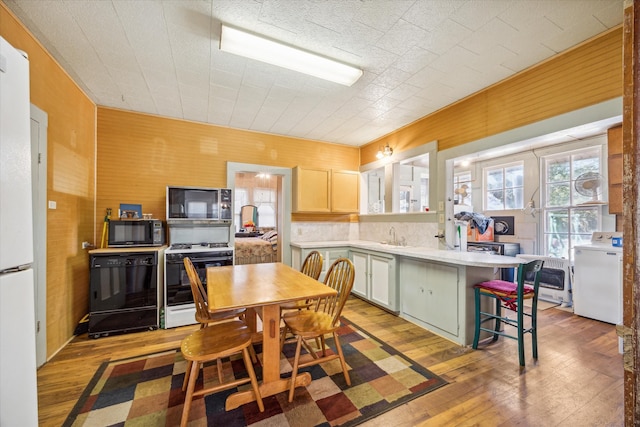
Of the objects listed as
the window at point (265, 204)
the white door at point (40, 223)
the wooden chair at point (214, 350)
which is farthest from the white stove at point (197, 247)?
the window at point (265, 204)

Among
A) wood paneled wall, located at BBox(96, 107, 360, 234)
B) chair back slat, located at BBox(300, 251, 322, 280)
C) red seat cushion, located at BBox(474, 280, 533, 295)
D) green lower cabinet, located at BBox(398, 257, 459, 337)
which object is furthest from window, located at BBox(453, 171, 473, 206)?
chair back slat, located at BBox(300, 251, 322, 280)

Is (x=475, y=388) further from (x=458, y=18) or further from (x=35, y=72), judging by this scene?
(x=35, y=72)

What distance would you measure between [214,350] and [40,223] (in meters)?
2.01

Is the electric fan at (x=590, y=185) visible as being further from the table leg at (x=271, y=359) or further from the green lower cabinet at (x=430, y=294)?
the table leg at (x=271, y=359)

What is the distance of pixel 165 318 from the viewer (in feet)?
10.3

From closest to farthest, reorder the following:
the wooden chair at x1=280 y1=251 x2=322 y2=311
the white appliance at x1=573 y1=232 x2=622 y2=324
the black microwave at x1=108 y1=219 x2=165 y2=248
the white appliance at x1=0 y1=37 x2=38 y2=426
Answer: the white appliance at x1=0 y1=37 x2=38 y2=426
the wooden chair at x1=280 y1=251 x2=322 y2=311
the black microwave at x1=108 y1=219 x2=165 y2=248
the white appliance at x1=573 y1=232 x2=622 y2=324

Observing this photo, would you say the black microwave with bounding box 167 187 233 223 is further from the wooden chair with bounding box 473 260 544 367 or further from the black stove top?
the wooden chair with bounding box 473 260 544 367

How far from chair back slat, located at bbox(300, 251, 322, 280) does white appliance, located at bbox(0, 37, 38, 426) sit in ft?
6.38

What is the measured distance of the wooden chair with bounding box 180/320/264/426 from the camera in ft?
5.19

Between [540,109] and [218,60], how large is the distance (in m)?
3.17

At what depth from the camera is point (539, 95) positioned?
257cm

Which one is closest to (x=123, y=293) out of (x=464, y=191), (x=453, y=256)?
(x=453, y=256)

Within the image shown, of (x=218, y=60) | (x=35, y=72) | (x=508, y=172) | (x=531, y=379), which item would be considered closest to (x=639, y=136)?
(x=531, y=379)

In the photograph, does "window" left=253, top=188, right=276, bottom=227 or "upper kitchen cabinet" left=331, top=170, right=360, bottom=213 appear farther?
"window" left=253, top=188, right=276, bottom=227
